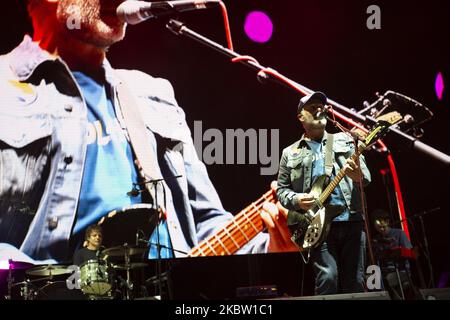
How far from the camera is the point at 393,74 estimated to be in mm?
5922

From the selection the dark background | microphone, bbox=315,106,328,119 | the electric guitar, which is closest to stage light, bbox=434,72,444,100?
the dark background

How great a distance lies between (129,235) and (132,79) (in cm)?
153

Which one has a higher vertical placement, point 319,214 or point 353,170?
point 353,170

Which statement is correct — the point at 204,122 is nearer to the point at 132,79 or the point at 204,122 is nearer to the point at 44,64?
the point at 132,79

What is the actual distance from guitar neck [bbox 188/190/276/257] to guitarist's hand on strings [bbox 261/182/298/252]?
0.27 ft

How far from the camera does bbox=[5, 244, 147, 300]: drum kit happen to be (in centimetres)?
518

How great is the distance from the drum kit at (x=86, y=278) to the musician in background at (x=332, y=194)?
62.2 inches

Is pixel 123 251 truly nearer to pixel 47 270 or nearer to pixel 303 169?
pixel 47 270

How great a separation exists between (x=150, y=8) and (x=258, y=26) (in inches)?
43.3

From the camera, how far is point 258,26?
5918mm

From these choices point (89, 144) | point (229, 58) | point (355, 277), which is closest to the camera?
point (355, 277)

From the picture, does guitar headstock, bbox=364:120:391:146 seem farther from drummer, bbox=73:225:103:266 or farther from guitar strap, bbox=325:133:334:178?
drummer, bbox=73:225:103:266

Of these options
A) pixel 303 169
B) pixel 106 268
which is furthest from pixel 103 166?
pixel 303 169

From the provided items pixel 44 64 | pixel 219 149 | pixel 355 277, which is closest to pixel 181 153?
pixel 219 149
